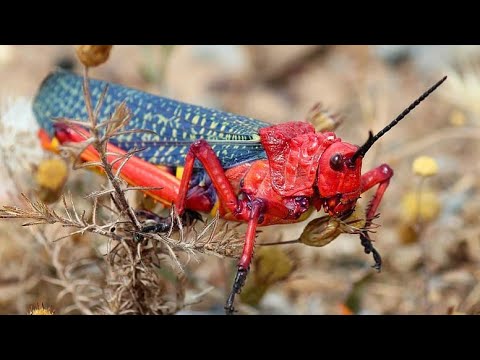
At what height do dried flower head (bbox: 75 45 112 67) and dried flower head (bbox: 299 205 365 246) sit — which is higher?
dried flower head (bbox: 75 45 112 67)

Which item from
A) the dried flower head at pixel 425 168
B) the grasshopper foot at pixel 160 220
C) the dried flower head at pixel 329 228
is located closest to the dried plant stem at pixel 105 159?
the grasshopper foot at pixel 160 220

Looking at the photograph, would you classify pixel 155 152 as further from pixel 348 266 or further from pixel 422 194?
pixel 348 266

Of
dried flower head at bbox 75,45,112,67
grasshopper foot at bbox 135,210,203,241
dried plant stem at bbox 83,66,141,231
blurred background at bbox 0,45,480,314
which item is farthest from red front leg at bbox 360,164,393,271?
dried flower head at bbox 75,45,112,67

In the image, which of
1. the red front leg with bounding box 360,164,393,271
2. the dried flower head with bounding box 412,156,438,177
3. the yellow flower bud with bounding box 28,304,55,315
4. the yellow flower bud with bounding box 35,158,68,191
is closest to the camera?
the yellow flower bud with bounding box 28,304,55,315

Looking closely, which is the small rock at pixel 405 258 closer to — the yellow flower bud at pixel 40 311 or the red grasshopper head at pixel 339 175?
the red grasshopper head at pixel 339 175

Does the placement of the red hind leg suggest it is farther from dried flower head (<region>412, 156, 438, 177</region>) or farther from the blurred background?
dried flower head (<region>412, 156, 438, 177</region>)

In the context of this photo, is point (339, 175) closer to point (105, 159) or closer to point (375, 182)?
point (375, 182)
